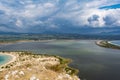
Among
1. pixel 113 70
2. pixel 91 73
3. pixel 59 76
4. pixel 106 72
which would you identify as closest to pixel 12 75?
pixel 59 76

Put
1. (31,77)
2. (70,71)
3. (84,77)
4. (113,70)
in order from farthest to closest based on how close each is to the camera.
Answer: (113,70)
(70,71)
(84,77)
(31,77)

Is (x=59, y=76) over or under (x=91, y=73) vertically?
over

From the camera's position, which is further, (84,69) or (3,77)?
(84,69)

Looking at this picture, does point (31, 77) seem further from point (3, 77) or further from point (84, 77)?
point (84, 77)

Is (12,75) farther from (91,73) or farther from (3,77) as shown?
(91,73)

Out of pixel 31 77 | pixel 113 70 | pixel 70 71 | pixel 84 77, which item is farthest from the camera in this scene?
pixel 113 70

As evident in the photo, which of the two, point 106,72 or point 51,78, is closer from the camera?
point 51,78

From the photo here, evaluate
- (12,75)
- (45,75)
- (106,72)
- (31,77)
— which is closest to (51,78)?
(45,75)

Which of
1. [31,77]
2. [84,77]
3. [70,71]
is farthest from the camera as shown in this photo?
[70,71]

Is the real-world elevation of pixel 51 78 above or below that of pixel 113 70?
above
